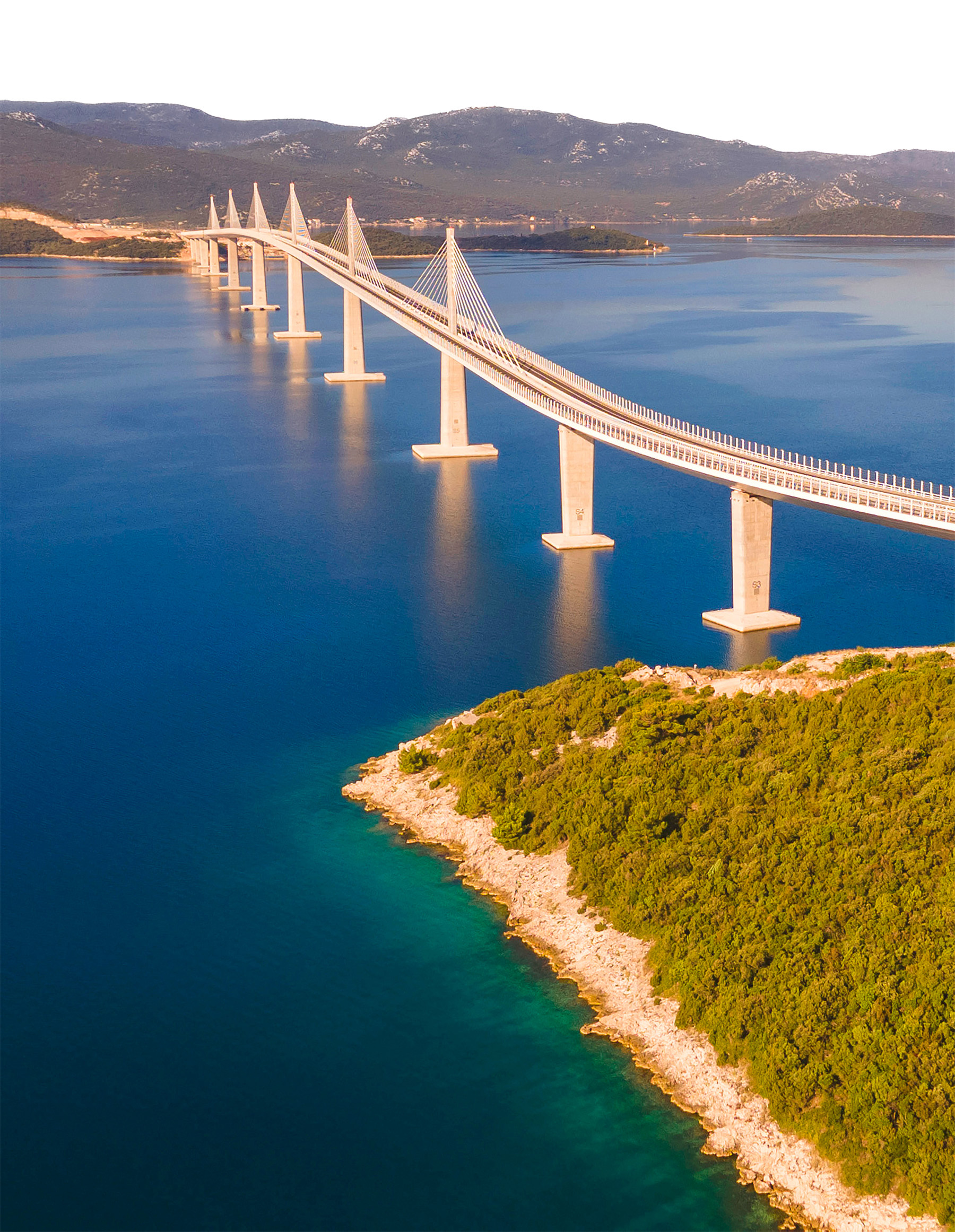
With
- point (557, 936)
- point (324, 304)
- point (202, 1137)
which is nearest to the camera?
point (202, 1137)

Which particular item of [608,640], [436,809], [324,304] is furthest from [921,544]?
[324,304]

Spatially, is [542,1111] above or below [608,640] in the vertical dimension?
below

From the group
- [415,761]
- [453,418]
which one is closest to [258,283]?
[453,418]

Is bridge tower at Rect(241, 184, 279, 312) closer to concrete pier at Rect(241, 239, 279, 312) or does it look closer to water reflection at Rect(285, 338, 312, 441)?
concrete pier at Rect(241, 239, 279, 312)

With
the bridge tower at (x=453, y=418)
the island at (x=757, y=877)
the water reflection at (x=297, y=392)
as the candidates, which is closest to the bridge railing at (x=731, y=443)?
the bridge tower at (x=453, y=418)

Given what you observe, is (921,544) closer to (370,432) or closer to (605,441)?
(605,441)

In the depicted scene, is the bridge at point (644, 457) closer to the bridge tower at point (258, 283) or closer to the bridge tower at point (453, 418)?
the bridge tower at point (453, 418)
